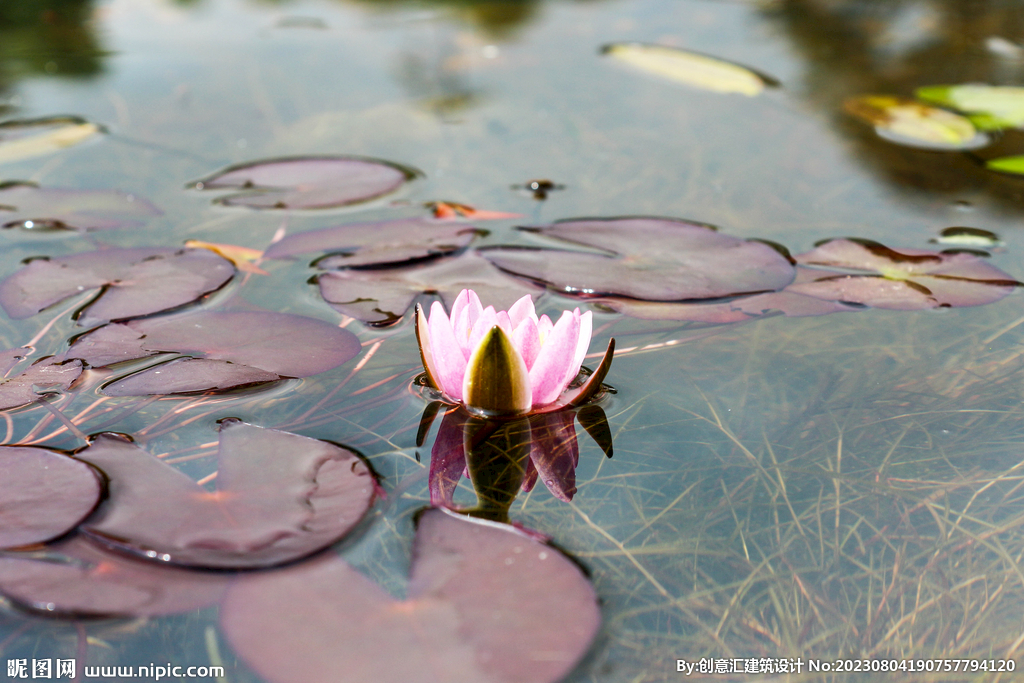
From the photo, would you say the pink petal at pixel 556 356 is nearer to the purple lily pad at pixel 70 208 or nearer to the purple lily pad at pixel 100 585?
the purple lily pad at pixel 100 585

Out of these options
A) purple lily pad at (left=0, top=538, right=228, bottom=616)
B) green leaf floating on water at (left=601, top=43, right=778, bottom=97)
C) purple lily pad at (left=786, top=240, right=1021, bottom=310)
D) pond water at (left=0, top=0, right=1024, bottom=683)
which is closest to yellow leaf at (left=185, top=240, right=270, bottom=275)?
pond water at (left=0, top=0, right=1024, bottom=683)

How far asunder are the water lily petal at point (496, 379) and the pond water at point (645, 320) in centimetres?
12

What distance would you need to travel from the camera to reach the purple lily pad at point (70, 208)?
77.1 inches

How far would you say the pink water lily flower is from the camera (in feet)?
4.17

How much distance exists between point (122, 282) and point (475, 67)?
1.82 metres

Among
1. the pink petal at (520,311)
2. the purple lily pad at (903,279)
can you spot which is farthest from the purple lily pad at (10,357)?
the purple lily pad at (903,279)

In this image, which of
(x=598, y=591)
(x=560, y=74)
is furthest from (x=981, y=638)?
(x=560, y=74)

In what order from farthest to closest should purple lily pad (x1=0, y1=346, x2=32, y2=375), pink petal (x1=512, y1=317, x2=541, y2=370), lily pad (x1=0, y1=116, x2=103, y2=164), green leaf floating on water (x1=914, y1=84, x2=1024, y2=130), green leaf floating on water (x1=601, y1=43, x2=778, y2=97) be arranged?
green leaf floating on water (x1=601, y1=43, x2=778, y2=97)
green leaf floating on water (x1=914, y1=84, x2=1024, y2=130)
lily pad (x1=0, y1=116, x2=103, y2=164)
purple lily pad (x1=0, y1=346, x2=32, y2=375)
pink petal (x1=512, y1=317, x2=541, y2=370)

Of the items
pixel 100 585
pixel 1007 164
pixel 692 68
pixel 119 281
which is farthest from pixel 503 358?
pixel 692 68

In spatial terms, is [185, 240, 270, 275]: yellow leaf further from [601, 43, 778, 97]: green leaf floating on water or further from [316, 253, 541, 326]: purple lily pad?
[601, 43, 778, 97]: green leaf floating on water

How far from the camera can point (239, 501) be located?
109 cm

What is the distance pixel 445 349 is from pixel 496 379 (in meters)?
0.11

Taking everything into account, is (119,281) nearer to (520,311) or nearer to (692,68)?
(520,311)

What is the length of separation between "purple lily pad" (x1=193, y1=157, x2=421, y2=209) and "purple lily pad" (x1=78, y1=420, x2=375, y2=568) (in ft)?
3.30
